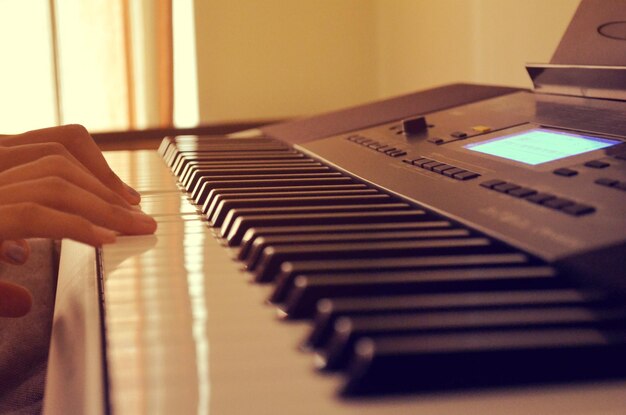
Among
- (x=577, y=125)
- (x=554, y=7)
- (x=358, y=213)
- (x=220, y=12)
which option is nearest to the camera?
(x=358, y=213)

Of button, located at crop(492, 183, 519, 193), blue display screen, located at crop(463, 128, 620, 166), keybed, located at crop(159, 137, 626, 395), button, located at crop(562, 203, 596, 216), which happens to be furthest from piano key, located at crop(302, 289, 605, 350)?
blue display screen, located at crop(463, 128, 620, 166)

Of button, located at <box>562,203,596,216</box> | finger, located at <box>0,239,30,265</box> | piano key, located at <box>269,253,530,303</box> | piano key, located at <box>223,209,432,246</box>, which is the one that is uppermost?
button, located at <box>562,203,596,216</box>

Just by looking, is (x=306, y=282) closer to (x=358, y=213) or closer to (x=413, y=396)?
(x=413, y=396)

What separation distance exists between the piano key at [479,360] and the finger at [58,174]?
51 centimetres

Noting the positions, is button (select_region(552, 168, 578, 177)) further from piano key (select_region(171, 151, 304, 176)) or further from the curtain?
the curtain

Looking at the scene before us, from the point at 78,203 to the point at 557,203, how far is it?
1.43ft

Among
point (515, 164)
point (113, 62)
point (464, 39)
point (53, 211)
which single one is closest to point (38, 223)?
point (53, 211)

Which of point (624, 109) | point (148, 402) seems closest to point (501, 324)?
point (148, 402)

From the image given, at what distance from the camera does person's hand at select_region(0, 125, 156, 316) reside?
0.71 meters

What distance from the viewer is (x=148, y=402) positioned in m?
0.37

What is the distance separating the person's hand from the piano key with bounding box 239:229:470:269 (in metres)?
0.21

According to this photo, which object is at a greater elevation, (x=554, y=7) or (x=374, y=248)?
(x=554, y=7)

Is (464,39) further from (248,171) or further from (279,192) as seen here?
(279,192)

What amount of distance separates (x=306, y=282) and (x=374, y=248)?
0.09 m
